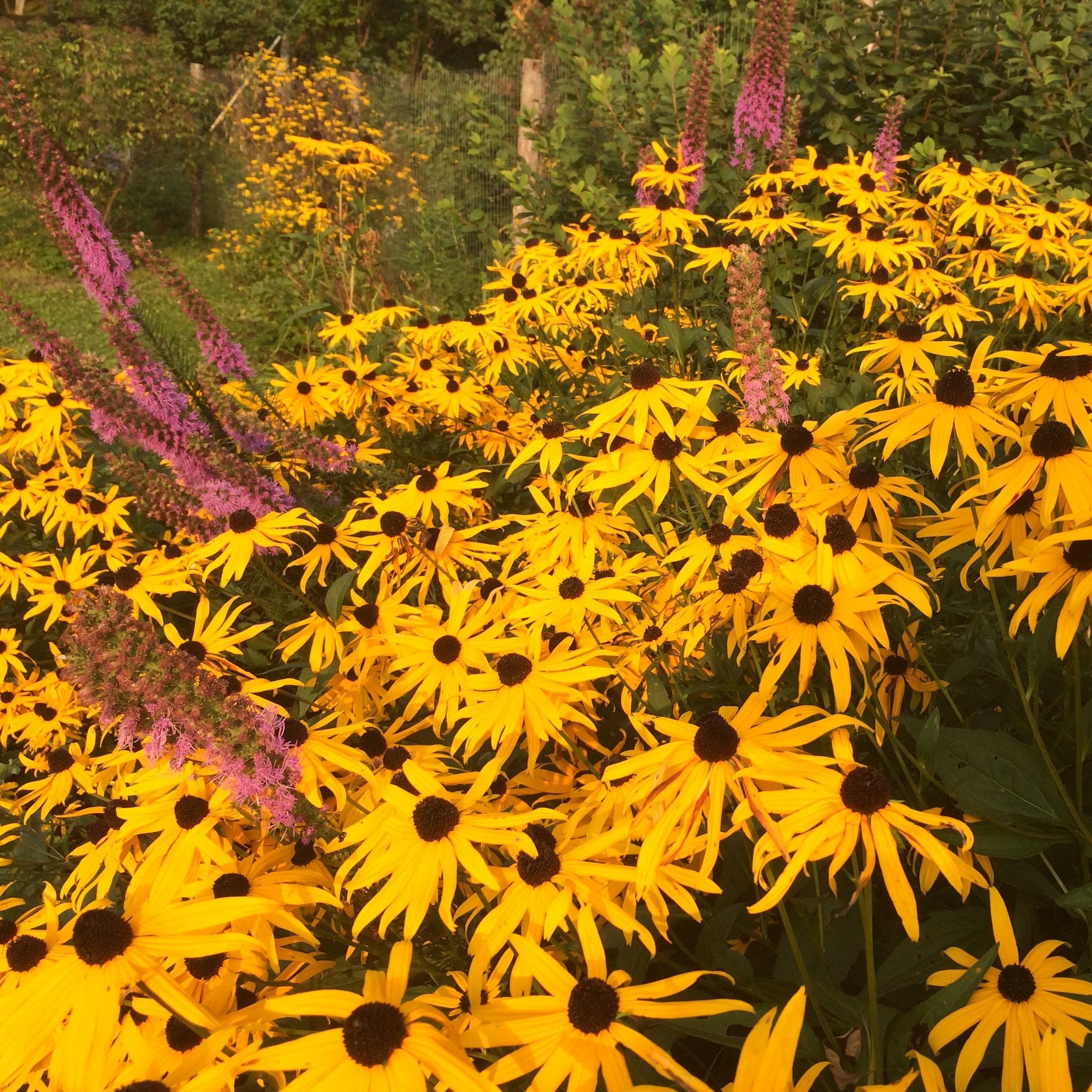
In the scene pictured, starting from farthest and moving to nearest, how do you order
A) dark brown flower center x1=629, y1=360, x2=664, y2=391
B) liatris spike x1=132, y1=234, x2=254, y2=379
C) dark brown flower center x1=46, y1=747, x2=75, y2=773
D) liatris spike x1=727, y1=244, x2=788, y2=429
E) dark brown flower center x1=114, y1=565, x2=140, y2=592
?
1. liatris spike x1=132, y1=234, x2=254, y2=379
2. dark brown flower center x1=114, y1=565, x2=140, y2=592
3. dark brown flower center x1=46, y1=747, x2=75, y2=773
4. dark brown flower center x1=629, y1=360, x2=664, y2=391
5. liatris spike x1=727, y1=244, x2=788, y2=429

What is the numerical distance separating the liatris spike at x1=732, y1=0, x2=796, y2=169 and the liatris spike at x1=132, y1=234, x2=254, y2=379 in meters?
2.56

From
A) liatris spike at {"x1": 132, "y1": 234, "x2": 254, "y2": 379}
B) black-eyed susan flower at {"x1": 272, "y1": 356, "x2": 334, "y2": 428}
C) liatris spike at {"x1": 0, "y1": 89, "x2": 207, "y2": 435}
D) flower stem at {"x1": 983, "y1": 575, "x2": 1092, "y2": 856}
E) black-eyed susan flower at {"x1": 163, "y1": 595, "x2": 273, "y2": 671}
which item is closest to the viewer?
flower stem at {"x1": 983, "y1": 575, "x2": 1092, "y2": 856}

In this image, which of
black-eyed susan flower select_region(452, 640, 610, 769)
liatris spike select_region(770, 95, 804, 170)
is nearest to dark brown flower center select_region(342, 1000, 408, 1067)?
black-eyed susan flower select_region(452, 640, 610, 769)

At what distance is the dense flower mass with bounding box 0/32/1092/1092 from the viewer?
1020 mm

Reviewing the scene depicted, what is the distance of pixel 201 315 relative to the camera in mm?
3170

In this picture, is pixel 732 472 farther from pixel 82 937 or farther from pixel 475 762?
pixel 82 937

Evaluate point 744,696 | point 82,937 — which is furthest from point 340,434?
point 82,937

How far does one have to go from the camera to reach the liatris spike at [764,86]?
411 centimetres

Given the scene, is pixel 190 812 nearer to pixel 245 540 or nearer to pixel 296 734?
pixel 296 734

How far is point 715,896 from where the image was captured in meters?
1.56

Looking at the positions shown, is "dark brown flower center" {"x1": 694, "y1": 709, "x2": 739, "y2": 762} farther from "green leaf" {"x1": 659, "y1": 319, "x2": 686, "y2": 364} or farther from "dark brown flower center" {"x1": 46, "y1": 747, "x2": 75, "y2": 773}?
"dark brown flower center" {"x1": 46, "y1": 747, "x2": 75, "y2": 773}

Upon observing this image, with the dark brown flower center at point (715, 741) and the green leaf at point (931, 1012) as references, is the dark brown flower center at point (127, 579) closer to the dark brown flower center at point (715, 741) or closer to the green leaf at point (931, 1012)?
the dark brown flower center at point (715, 741)

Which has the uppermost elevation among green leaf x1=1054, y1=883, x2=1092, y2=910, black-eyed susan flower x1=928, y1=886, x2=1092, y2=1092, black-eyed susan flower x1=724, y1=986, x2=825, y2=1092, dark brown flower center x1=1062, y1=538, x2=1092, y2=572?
dark brown flower center x1=1062, y1=538, x2=1092, y2=572

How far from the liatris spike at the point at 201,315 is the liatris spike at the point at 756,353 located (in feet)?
6.22
